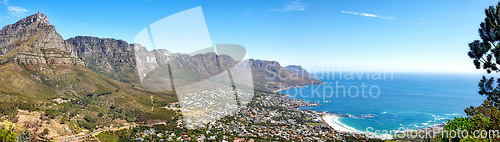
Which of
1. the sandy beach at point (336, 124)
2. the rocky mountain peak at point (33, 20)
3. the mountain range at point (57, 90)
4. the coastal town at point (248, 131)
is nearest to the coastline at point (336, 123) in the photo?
the sandy beach at point (336, 124)

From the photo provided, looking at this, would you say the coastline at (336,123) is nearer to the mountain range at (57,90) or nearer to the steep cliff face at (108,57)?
the mountain range at (57,90)

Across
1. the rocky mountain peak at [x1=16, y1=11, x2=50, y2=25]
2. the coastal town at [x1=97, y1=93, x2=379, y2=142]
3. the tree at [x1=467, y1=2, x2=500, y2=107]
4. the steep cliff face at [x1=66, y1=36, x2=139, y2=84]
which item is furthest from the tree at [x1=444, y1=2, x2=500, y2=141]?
the rocky mountain peak at [x1=16, y1=11, x2=50, y2=25]

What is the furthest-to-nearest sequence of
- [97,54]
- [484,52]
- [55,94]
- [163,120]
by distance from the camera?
1. [97,54]
2. [55,94]
3. [163,120]
4. [484,52]

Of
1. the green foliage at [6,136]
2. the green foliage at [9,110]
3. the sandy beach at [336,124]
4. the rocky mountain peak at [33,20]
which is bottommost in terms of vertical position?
the sandy beach at [336,124]

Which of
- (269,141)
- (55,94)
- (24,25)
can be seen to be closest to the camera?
(269,141)

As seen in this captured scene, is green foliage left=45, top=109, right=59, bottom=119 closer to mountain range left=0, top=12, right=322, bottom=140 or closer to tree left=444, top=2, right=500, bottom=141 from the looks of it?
mountain range left=0, top=12, right=322, bottom=140

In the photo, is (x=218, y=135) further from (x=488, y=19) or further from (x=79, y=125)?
(x=488, y=19)

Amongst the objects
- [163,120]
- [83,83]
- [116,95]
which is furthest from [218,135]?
[83,83]
